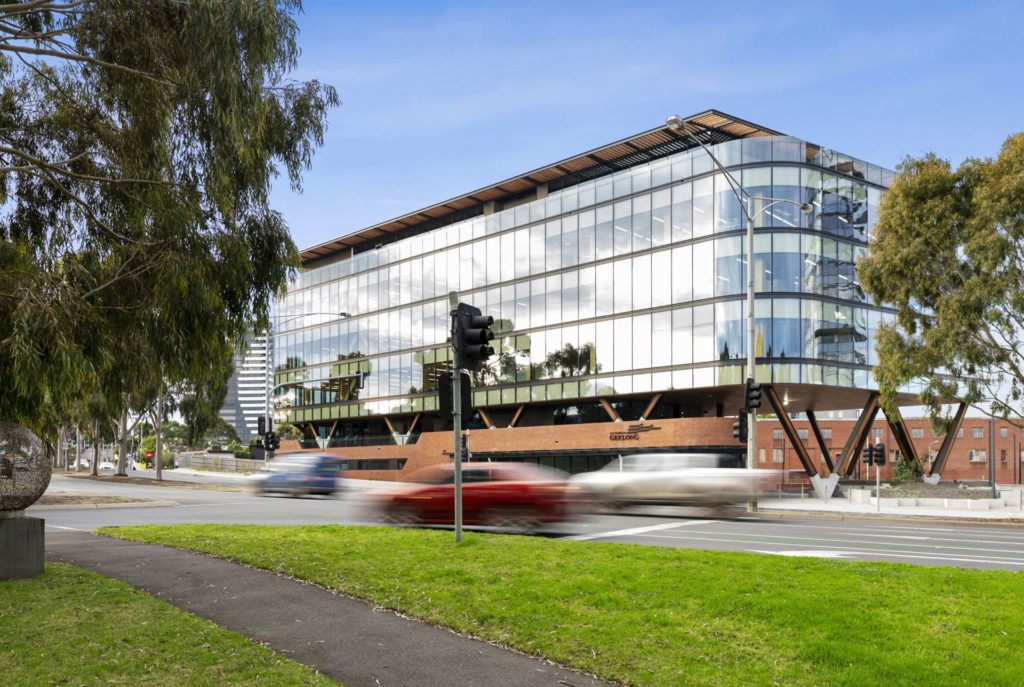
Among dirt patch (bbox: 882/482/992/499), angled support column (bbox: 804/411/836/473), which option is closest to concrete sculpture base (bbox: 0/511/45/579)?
dirt patch (bbox: 882/482/992/499)

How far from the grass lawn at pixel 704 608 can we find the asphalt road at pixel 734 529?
479cm

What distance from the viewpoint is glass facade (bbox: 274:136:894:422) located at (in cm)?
4516

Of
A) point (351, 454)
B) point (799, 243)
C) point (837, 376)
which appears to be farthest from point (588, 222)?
point (351, 454)

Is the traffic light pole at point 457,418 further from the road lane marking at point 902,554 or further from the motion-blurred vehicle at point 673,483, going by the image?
the motion-blurred vehicle at point 673,483

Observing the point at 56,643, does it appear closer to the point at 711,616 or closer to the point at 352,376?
the point at 711,616

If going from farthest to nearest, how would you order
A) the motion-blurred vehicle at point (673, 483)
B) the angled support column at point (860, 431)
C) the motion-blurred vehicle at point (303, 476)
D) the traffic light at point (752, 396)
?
the angled support column at point (860, 431), the motion-blurred vehicle at point (303, 476), the traffic light at point (752, 396), the motion-blurred vehicle at point (673, 483)

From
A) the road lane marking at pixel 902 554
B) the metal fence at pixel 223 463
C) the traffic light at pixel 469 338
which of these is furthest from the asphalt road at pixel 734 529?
the metal fence at pixel 223 463

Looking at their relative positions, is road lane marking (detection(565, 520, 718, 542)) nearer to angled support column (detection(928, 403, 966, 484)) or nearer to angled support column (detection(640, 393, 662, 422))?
angled support column (detection(640, 393, 662, 422))

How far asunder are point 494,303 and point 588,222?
980 cm

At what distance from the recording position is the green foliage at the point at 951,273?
31.3 metres

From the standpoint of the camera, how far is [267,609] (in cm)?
925

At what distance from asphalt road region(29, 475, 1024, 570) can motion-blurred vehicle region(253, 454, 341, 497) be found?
4.93m

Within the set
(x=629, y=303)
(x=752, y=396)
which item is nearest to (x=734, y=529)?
(x=752, y=396)

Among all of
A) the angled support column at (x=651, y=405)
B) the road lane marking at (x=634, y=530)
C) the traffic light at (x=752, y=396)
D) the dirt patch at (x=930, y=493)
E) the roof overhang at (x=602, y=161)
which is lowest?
the dirt patch at (x=930, y=493)
